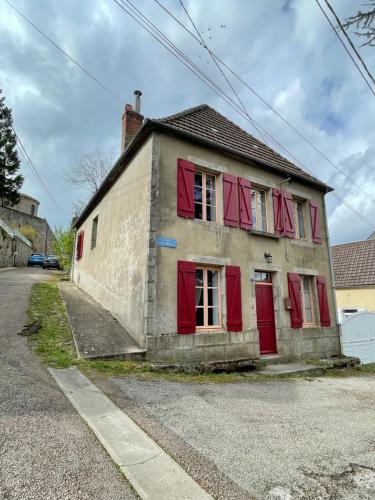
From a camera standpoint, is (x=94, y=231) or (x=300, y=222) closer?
(x=300, y=222)

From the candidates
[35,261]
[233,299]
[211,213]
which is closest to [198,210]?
[211,213]

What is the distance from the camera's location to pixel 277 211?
30.9 feet

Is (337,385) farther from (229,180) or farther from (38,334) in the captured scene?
(38,334)

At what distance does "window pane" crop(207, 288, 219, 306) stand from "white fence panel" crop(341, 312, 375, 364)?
5607 millimetres

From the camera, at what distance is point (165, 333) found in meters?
6.63

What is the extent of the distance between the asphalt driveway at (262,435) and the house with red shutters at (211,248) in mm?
1984

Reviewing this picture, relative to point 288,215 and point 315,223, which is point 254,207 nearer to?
point 288,215

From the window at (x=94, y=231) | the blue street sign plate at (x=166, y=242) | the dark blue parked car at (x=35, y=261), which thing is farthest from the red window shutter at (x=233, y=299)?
the dark blue parked car at (x=35, y=261)

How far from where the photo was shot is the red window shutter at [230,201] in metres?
8.20

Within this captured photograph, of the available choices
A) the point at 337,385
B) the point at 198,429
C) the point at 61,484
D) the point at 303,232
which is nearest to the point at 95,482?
the point at 61,484

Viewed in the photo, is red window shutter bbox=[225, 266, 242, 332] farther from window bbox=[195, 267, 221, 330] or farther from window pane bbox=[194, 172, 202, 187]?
window pane bbox=[194, 172, 202, 187]

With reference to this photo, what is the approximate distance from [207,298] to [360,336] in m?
7.28

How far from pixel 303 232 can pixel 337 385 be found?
5305 millimetres

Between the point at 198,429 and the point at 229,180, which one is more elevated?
the point at 229,180
